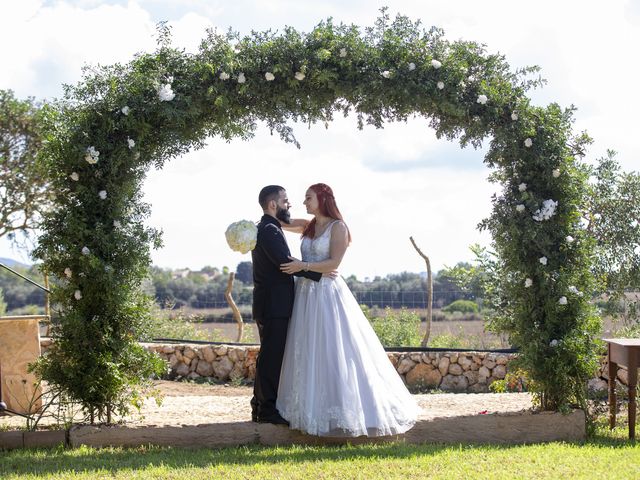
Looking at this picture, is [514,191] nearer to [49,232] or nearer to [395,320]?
[49,232]

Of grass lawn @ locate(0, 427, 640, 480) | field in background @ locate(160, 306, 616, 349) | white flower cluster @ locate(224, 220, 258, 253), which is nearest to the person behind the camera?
grass lawn @ locate(0, 427, 640, 480)

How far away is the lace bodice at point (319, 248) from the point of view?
6766 mm

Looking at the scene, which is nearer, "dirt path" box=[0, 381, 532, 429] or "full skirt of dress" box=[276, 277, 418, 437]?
"full skirt of dress" box=[276, 277, 418, 437]

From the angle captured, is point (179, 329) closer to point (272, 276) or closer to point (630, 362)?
point (272, 276)

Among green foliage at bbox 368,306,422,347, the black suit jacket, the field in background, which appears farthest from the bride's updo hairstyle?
green foliage at bbox 368,306,422,347

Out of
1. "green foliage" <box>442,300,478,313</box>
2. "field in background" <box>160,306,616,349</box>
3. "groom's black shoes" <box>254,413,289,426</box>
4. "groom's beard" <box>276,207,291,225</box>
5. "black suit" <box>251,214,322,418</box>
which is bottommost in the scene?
"groom's black shoes" <box>254,413,289,426</box>

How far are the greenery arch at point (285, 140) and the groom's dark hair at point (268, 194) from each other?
2.31ft

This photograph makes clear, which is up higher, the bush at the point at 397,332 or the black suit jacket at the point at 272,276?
the black suit jacket at the point at 272,276

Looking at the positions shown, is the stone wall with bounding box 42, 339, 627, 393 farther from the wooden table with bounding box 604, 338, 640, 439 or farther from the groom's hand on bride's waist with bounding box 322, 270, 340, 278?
the groom's hand on bride's waist with bounding box 322, 270, 340, 278

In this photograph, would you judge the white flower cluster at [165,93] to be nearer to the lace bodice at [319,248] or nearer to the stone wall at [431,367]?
the lace bodice at [319,248]

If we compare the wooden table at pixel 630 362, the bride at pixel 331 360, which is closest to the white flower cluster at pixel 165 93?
the bride at pixel 331 360

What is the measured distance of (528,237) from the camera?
6.92m

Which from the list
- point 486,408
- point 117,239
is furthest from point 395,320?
point 117,239

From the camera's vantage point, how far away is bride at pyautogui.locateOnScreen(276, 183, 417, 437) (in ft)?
20.9
